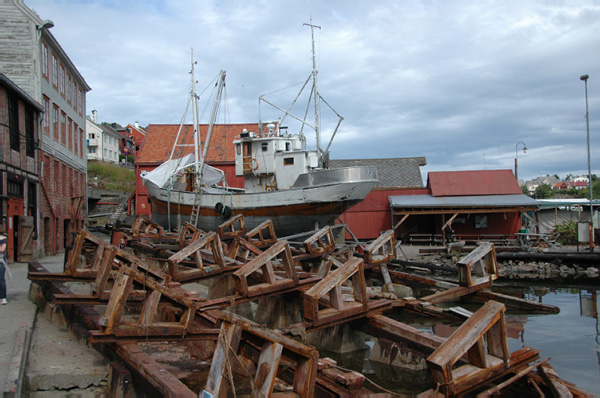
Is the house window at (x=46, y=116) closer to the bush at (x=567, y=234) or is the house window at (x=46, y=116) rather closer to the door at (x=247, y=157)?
the door at (x=247, y=157)

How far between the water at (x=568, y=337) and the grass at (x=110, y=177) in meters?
45.3

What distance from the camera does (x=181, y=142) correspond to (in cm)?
4066

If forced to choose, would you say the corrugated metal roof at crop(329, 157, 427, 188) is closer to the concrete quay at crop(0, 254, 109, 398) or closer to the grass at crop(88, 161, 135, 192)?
the grass at crop(88, 161, 135, 192)

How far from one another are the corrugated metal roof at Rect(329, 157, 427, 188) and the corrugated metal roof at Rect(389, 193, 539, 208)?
108 inches

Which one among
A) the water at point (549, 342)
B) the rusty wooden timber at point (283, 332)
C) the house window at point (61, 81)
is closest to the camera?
the rusty wooden timber at point (283, 332)

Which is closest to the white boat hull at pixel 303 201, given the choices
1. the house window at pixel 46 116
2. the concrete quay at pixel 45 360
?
the house window at pixel 46 116

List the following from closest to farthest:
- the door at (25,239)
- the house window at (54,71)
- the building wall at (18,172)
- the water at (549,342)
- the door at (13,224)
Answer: the water at (549,342), the building wall at (18,172), the door at (13,224), the door at (25,239), the house window at (54,71)

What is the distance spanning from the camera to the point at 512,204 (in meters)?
28.2

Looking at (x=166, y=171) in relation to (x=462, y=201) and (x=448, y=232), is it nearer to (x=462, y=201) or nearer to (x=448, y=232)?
(x=448, y=232)

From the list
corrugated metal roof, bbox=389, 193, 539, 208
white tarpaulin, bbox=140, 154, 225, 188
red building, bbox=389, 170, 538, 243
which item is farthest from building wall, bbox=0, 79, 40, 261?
corrugated metal roof, bbox=389, 193, 539, 208

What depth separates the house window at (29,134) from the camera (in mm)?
19031

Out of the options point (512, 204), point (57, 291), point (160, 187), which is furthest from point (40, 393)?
point (512, 204)

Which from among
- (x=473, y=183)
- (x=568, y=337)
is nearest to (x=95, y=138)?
(x=473, y=183)

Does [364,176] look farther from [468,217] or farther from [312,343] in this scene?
[312,343]
